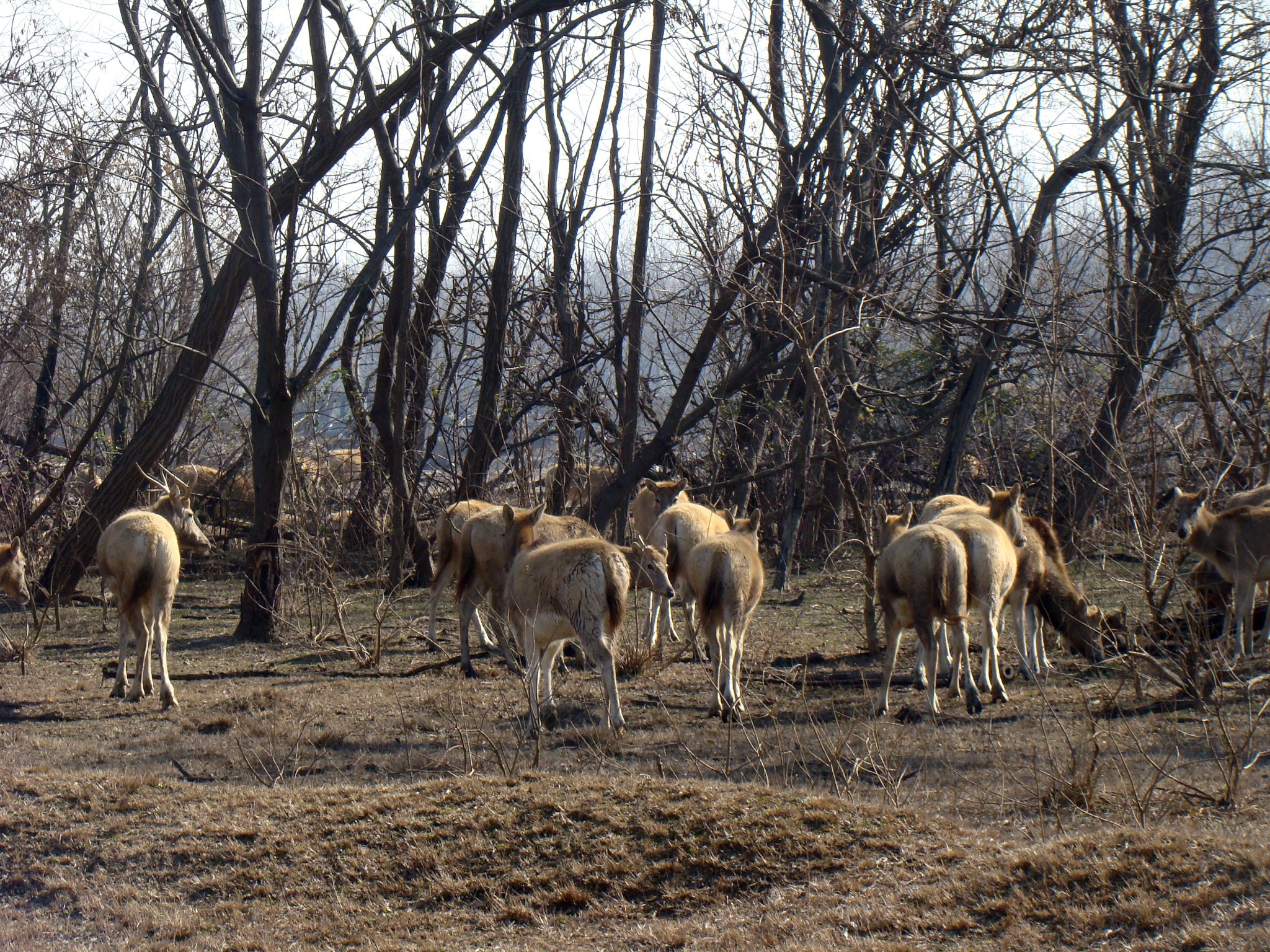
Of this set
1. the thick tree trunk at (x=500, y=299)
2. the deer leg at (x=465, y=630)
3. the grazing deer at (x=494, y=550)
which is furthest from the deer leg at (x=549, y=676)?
the thick tree trunk at (x=500, y=299)

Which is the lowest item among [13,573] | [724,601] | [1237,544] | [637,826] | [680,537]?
[637,826]

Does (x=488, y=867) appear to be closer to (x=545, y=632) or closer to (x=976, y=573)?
(x=545, y=632)

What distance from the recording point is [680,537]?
12.6m

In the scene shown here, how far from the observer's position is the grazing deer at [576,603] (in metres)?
9.20

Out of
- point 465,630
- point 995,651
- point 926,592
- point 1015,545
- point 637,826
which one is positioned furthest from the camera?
point 465,630

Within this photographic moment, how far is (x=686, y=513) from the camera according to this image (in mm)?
12844

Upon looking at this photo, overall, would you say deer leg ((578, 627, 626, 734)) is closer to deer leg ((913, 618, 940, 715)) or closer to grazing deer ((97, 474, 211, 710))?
deer leg ((913, 618, 940, 715))

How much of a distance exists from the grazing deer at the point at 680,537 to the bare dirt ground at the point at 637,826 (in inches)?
78.3

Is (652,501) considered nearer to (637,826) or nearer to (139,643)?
(139,643)

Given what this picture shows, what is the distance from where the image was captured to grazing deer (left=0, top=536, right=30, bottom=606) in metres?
13.6

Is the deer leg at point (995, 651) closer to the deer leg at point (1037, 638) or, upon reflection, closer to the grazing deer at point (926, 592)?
the grazing deer at point (926, 592)

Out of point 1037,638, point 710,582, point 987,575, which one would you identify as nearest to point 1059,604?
point 1037,638

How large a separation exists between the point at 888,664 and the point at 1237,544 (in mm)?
4875

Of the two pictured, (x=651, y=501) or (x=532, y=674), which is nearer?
(x=532, y=674)
